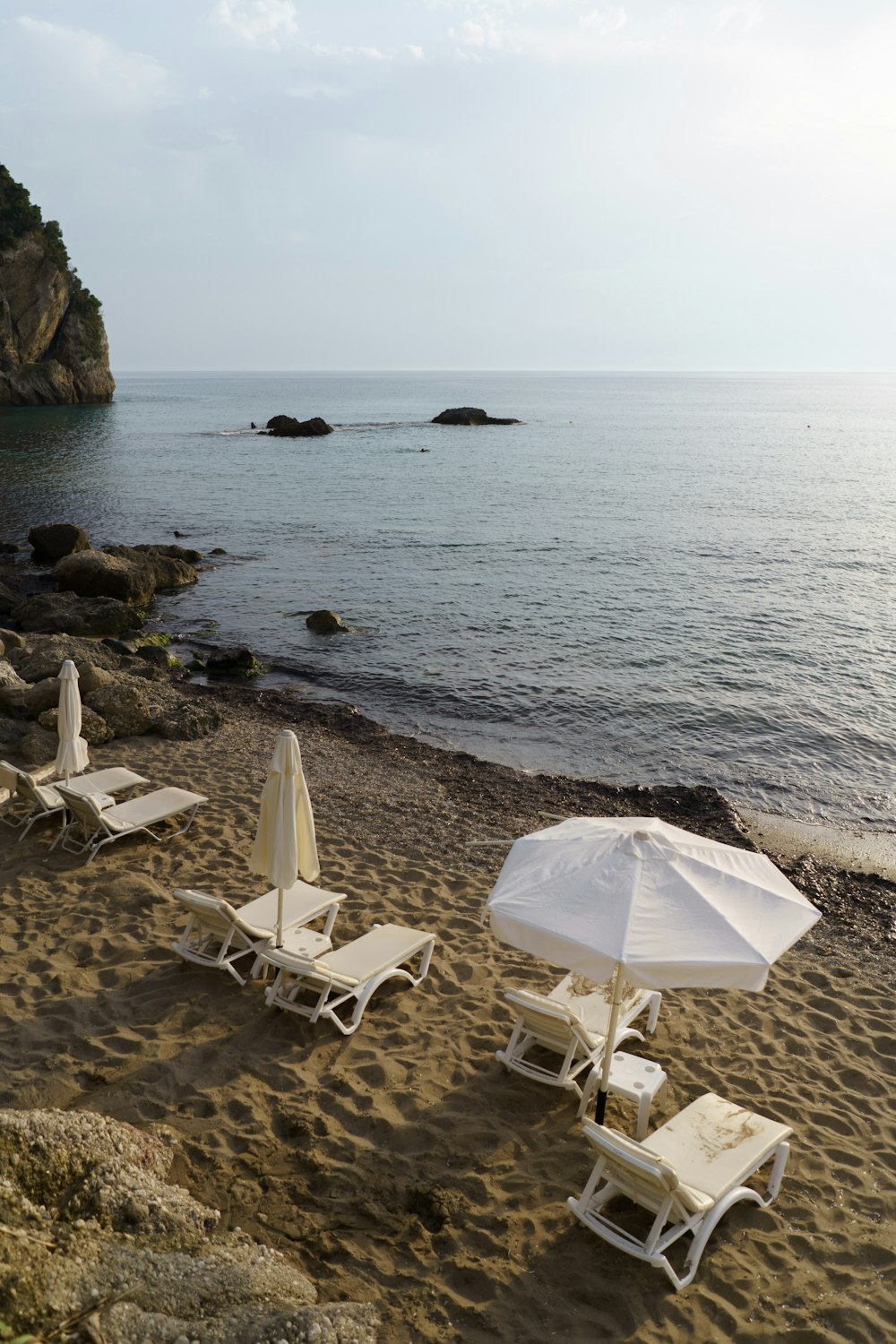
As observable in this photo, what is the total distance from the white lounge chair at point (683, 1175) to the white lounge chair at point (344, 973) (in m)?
2.37

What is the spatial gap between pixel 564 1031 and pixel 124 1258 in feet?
10.7

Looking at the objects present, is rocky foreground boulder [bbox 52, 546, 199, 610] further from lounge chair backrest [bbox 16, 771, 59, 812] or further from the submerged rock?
lounge chair backrest [bbox 16, 771, 59, 812]

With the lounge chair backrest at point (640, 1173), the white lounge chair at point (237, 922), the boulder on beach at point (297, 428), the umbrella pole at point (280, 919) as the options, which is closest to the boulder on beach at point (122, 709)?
the white lounge chair at point (237, 922)

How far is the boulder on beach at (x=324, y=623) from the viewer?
936 inches

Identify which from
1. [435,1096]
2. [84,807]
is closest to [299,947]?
[435,1096]

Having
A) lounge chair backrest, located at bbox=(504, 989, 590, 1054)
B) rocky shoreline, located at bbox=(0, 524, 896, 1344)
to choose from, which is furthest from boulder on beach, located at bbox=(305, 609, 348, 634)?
lounge chair backrest, located at bbox=(504, 989, 590, 1054)

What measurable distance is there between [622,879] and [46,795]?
747 cm

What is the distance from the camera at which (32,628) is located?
2236cm

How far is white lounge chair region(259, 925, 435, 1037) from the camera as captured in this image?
711 cm

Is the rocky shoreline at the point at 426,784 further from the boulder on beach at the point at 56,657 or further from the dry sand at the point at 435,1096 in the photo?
the dry sand at the point at 435,1096

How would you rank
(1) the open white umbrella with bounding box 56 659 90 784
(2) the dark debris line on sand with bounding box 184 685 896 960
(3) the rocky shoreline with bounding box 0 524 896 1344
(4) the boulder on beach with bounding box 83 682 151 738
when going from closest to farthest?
(3) the rocky shoreline with bounding box 0 524 896 1344 < (1) the open white umbrella with bounding box 56 659 90 784 < (2) the dark debris line on sand with bounding box 184 685 896 960 < (4) the boulder on beach with bounding box 83 682 151 738

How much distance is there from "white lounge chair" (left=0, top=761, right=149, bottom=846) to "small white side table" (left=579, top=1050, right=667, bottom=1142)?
20.5 ft

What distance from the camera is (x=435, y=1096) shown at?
6.39 metres

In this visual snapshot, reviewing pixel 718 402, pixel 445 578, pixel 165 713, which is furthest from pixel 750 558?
pixel 718 402
